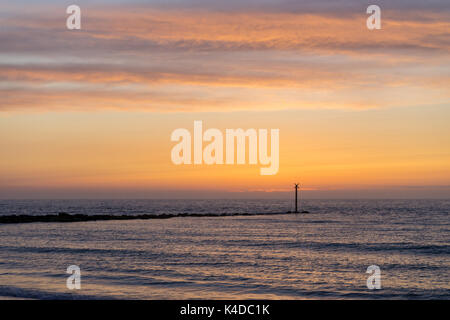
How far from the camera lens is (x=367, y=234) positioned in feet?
185

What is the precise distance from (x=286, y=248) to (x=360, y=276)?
46.8ft

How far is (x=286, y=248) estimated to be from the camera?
41.5 metres

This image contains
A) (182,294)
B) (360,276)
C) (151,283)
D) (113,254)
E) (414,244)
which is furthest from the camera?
(414,244)

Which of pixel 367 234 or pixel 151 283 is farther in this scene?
pixel 367 234

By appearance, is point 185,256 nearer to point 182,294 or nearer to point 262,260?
point 262,260

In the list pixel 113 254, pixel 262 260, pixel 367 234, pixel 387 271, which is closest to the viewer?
pixel 387 271

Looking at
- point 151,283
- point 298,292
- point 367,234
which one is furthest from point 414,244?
point 151,283

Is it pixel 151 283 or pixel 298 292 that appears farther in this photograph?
pixel 151 283
